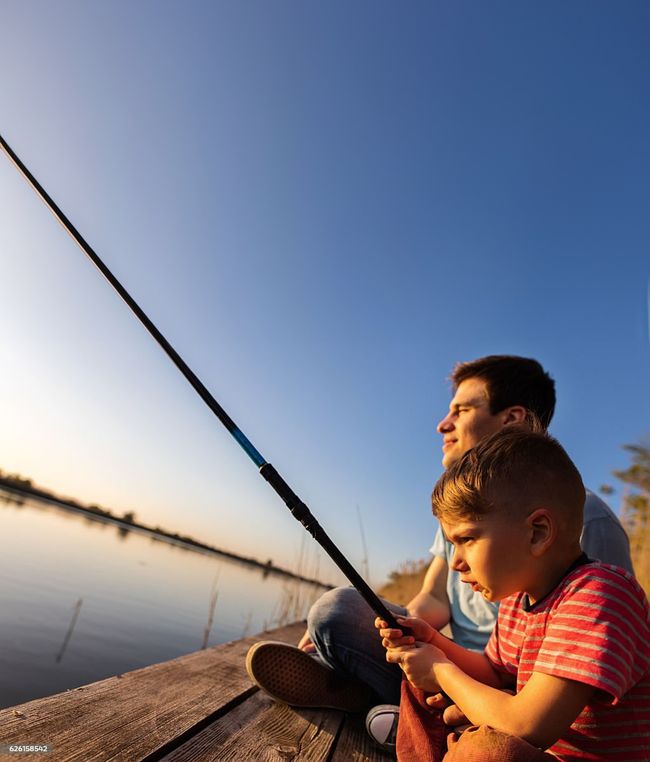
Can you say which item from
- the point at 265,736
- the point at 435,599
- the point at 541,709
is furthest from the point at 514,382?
the point at 265,736

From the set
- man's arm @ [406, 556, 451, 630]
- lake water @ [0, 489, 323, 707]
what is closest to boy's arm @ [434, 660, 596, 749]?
man's arm @ [406, 556, 451, 630]

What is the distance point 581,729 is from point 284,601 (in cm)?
460

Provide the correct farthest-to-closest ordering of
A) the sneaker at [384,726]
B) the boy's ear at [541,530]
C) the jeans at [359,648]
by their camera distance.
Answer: the jeans at [359,648] → the sneaker at [384,726] → the boy's ear at [541,530]

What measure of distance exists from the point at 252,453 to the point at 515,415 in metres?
1.46

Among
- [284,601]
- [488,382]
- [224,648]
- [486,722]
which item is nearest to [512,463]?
[486,722]

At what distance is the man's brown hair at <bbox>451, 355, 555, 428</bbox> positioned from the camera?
2441mm

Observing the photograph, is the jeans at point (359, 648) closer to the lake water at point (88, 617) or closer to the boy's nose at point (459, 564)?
the boy's nose at point (459, 564)

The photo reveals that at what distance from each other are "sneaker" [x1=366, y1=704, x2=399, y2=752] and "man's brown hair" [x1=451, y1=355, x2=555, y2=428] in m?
1.34

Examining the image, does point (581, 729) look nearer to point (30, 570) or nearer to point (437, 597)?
point (437, 597)

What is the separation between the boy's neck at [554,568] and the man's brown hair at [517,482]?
0.20ft

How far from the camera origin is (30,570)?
6.89 meters

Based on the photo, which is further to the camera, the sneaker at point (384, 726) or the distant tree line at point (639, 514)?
the distant tree line at point (639, 514)

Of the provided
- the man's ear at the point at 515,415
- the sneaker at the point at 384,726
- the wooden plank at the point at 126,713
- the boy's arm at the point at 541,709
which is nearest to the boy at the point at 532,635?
the boy's arm at the point at 541,709

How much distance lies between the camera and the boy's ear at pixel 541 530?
1209 millimetres
